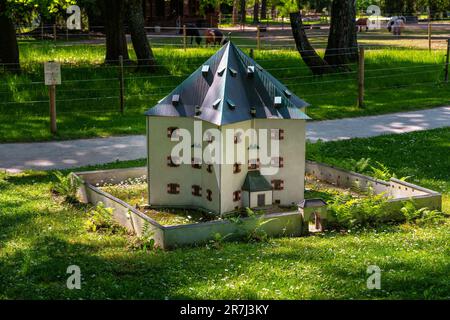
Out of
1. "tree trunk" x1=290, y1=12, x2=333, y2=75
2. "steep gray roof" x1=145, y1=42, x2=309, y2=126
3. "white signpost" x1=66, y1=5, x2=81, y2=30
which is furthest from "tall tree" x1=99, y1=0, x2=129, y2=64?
"white signpost" x1=66, y1=5, x2=81, y2=30

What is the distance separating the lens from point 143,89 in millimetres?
21750

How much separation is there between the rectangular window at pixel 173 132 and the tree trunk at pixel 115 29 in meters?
14.5

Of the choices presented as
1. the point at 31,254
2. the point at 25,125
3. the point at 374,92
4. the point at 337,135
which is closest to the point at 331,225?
the point at 31,254

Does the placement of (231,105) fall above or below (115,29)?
below

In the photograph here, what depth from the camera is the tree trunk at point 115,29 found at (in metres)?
25.5

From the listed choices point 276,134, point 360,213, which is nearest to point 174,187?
point 276,134

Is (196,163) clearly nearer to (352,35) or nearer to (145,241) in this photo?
(145,241)

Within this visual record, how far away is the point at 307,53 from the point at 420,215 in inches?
579

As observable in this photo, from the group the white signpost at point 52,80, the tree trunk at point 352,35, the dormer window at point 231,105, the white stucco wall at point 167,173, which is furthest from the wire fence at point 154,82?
the dormer window at point 231,105

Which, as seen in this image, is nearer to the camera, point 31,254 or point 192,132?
point 31,254
